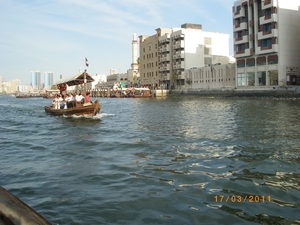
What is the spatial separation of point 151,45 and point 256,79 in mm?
44309

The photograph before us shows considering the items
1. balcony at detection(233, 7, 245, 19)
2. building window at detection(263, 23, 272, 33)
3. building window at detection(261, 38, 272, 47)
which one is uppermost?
balcony at detection(233, 7, 245, 19)

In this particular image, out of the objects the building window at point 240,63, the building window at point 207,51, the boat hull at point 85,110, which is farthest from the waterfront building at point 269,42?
the boat hull at point 85,110

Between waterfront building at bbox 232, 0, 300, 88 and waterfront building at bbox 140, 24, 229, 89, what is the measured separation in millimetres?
22253

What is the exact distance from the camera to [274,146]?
11.5 meters

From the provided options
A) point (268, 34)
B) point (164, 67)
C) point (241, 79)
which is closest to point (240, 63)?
point (241, 79)

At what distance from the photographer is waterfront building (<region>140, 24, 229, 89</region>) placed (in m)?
83.9

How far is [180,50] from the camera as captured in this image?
84.6 metres

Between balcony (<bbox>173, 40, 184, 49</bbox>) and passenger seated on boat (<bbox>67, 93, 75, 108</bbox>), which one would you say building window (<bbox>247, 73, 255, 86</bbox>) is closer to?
balcony (<bbox>173, 40, 184, 49</bbox>)

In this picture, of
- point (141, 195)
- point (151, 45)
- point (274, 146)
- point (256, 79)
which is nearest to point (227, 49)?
point (151, 45)

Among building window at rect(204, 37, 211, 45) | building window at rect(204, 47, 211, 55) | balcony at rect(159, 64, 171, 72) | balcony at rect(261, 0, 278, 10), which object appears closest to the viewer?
balcony at rect(261, 0, 278, 10)

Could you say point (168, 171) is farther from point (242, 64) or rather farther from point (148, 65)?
point (148, 65)

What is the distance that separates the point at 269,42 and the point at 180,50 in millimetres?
31108
